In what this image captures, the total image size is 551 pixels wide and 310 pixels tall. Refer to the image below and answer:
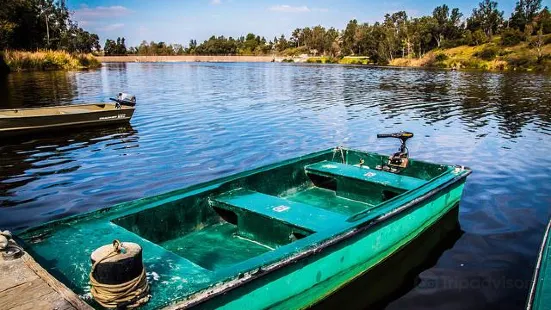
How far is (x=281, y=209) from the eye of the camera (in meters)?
6.59

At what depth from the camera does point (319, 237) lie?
5309mm

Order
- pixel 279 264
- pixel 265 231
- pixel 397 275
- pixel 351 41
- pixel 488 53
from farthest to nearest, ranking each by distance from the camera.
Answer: pixel 351 41 → pixel 488 53 → pixel 397 275 → pixel 265 231 → pixel 279 264

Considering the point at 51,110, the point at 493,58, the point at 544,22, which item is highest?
the point at 544,22

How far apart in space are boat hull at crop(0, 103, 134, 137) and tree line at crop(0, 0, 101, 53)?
46.0 meters

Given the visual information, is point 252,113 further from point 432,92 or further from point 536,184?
point 432,92

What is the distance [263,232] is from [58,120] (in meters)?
13.7

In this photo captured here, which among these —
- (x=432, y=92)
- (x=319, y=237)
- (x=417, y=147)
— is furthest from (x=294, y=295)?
(x=432, y=92)

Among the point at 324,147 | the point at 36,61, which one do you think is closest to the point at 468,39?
the point at 36,61

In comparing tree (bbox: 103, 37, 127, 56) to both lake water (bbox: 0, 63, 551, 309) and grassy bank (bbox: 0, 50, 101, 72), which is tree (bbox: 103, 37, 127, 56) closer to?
grassy bank (bbox: 0, 50, 101, 72)

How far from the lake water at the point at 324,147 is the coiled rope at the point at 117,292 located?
4.17 meters

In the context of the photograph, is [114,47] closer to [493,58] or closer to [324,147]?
[493,58]

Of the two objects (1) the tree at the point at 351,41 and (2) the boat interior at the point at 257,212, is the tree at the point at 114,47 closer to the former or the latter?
(1) the tree at the point at 351,41

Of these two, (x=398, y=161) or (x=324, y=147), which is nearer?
(x=398, y=161)

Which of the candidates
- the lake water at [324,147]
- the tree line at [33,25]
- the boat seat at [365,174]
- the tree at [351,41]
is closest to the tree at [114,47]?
the tree line at [33,25]
